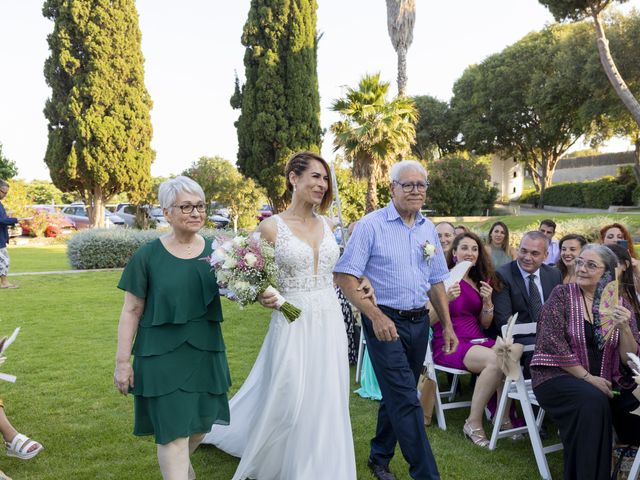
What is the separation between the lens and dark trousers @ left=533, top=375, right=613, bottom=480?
332cm

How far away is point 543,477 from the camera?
3859mm

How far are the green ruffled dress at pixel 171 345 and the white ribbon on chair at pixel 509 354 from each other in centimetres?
207

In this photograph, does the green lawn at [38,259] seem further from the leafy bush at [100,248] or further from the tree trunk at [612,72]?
the tree trunk at [612,72]

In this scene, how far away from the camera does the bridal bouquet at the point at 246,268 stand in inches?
120

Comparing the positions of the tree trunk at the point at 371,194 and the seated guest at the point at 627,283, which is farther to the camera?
the tree trunk at the point at 371,194

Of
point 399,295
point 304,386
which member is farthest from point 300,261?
point 304,386

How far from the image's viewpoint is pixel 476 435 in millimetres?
4574

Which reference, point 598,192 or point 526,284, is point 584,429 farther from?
point 598,192

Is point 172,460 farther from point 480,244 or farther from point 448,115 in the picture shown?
point 448,115

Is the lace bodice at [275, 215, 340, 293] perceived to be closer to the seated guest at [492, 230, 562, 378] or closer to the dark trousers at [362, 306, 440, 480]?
the dark trousers at [362, 306, 440, 480]

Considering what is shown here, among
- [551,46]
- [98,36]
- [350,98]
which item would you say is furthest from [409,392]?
[551,46]

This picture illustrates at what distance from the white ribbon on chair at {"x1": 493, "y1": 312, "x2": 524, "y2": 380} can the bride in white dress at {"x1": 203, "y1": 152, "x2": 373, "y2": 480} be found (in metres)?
1.20

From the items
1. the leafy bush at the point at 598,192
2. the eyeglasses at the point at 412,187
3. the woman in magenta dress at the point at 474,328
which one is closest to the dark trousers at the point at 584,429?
the woman in magenta dress at the point at 474,328

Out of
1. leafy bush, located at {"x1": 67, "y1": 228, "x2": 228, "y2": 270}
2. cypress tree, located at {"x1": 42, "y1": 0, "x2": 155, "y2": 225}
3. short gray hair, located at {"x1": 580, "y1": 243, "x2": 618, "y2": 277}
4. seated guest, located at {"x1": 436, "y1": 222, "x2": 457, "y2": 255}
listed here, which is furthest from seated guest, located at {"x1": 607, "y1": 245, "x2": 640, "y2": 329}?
cypress tree, located at {"x1": 42, "y1": 0, "x2": 155, "y2": 225}
